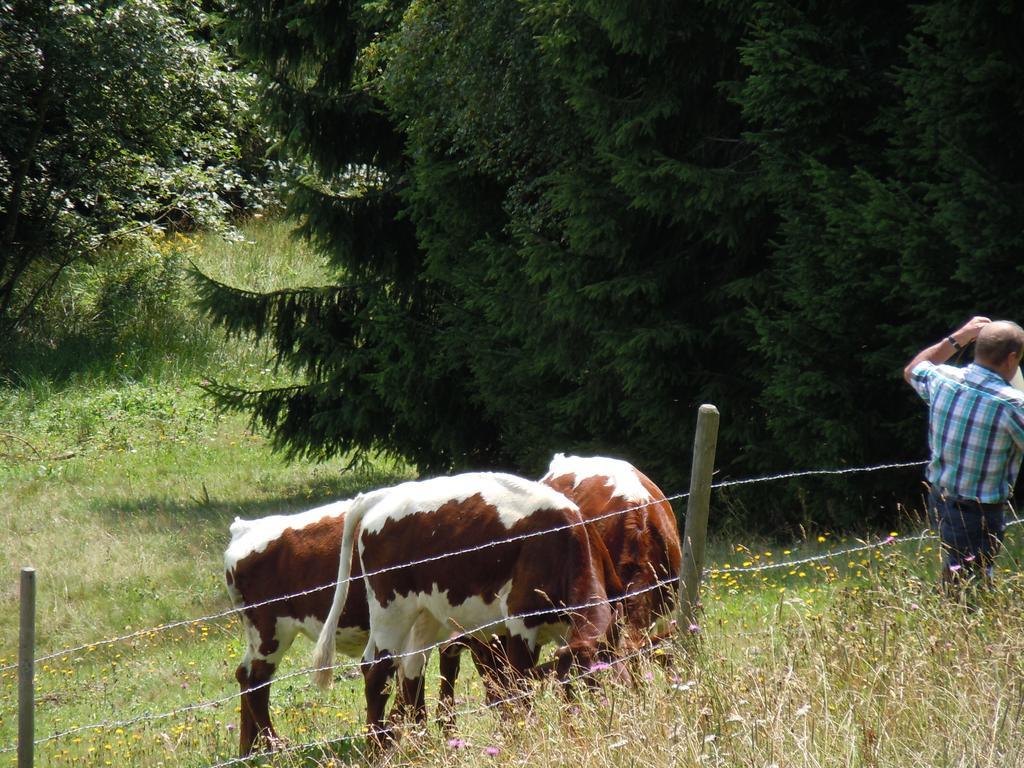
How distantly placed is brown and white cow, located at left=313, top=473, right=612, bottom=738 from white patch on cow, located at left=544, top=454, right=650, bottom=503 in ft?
2.82

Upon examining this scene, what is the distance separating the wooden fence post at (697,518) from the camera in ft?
17.5

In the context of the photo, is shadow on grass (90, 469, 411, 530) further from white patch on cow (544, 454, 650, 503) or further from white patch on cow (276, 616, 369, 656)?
white patch on cow (544, 454, 650, 503)

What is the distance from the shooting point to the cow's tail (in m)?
6.45

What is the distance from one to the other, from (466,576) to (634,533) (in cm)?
92

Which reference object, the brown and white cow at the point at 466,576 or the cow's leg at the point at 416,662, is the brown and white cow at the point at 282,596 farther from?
the cow's leg at the point at 416,662

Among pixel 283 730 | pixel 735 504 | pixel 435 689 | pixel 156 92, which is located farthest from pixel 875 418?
pixel 156 92

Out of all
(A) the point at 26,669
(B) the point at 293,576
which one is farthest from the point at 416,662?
(A) the point at 26,669

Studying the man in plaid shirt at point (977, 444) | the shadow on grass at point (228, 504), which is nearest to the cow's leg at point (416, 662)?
the man in plaid shirt at point (977, 444)

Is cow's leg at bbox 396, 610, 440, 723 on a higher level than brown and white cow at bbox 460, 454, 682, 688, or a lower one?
lower

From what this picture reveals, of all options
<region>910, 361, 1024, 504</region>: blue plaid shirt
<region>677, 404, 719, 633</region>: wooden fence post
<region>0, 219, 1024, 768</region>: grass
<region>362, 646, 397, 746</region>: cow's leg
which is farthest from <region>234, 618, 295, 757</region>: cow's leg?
<region>910, 361, 1024, 504</region>: blue plaid shirt

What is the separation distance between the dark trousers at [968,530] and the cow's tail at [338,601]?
2925mm

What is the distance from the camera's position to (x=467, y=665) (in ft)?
28.2

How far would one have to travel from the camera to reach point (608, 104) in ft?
37.7

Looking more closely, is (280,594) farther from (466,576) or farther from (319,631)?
(466,576)
